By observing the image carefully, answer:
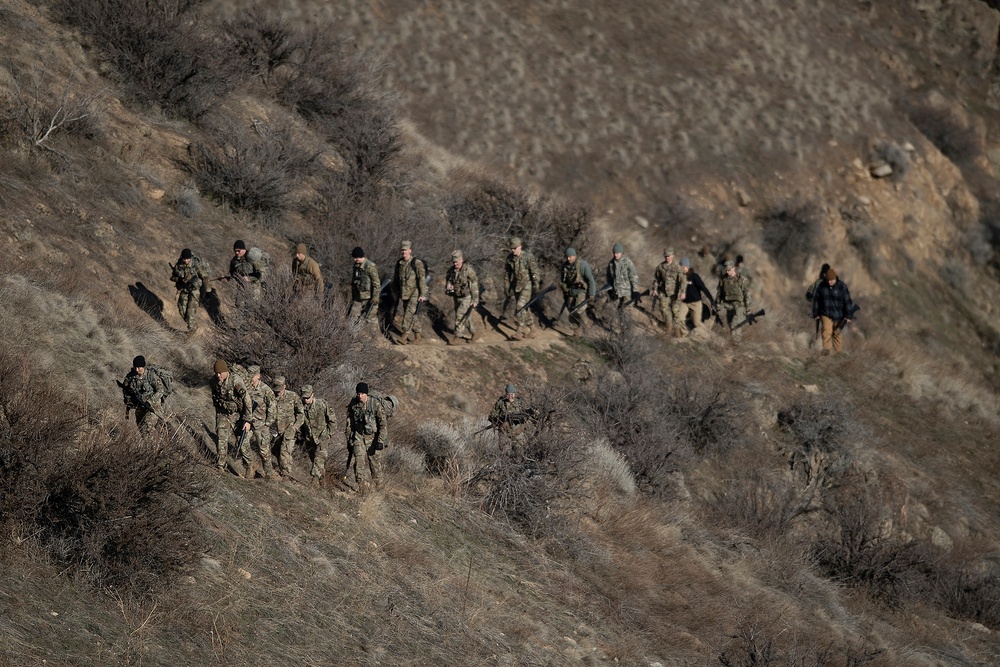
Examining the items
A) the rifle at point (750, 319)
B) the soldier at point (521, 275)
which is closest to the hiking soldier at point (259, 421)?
the soldier at point (521, 275)

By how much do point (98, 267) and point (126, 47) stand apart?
6323mm

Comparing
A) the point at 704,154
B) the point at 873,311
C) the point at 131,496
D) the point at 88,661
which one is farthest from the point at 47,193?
the point at 873,311

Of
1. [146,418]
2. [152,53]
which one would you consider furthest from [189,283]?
[152,53]

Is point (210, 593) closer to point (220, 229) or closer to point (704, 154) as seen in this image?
point (220, 229)

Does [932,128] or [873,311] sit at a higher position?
[932,128]

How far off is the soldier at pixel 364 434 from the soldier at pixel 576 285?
6.42 m

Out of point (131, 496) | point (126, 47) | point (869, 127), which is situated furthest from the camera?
point (869, 127)

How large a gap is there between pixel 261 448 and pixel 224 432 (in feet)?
1.38

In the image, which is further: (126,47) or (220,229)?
(126,47)

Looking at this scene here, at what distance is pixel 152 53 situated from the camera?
760 inches

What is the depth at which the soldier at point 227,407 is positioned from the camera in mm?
11281

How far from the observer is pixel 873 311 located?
25.9 meters

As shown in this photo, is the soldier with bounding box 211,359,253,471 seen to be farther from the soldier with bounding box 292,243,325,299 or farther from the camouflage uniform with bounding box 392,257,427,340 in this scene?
the camouflage uniform with bounding box 392,257,427,340

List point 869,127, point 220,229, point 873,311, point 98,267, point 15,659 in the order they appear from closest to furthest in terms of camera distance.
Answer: point 15,659, point 98,267, point 220,229, point 873,311, point 869,127
